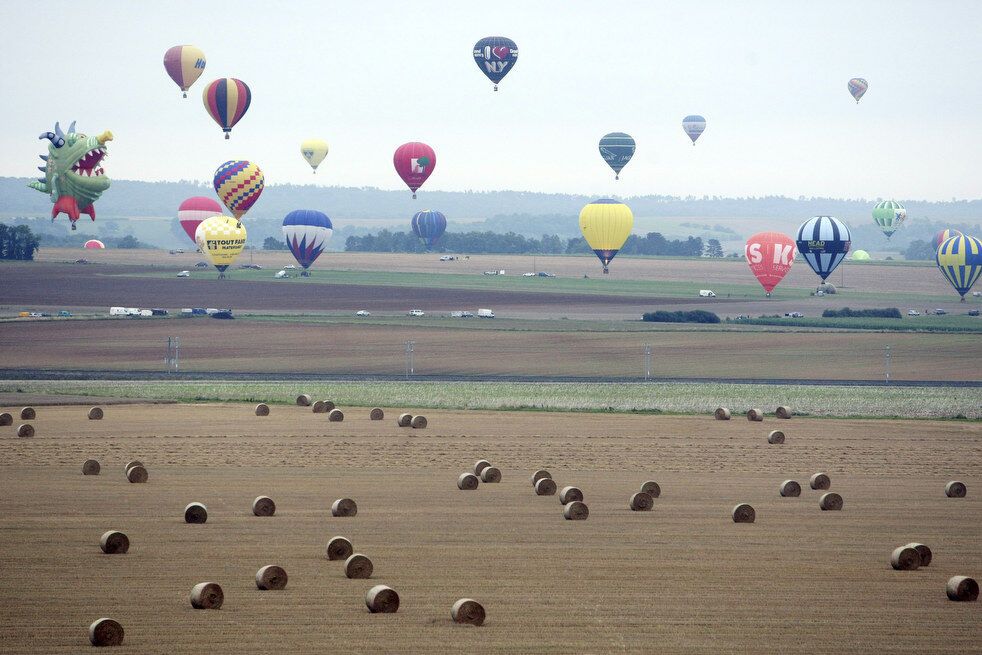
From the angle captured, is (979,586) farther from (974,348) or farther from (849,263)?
(849,263)

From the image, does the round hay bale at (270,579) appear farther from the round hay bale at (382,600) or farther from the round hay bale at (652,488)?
the round hay bale at (652,488)

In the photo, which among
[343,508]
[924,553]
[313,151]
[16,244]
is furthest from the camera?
[313,151]

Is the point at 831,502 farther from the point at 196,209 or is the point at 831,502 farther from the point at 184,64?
the point at 196,209

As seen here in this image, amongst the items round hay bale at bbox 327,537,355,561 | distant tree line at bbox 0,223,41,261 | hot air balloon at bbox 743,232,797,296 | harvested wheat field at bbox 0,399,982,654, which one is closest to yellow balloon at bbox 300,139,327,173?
distant tree line at bbox 0,223,41,261

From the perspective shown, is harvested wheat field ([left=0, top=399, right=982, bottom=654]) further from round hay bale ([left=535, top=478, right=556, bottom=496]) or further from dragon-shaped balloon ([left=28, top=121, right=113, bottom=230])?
dragon-shaped balloon ([left=28, top=121, right=113, bottom=230])

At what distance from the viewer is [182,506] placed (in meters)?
23.0

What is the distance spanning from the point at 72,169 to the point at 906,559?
80.2m

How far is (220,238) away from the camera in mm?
117312

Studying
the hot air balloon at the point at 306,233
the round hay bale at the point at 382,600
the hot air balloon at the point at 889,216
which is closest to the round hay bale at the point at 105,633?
the round hay bale at the point at 382,600

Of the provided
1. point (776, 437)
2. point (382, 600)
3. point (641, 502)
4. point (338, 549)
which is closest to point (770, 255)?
point (776, 437)

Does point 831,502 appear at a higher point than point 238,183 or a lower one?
lower

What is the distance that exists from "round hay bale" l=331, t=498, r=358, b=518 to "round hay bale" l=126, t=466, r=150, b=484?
5.00 meters

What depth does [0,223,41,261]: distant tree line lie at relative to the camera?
131625mm

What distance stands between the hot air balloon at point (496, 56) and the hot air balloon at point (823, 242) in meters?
30.4
